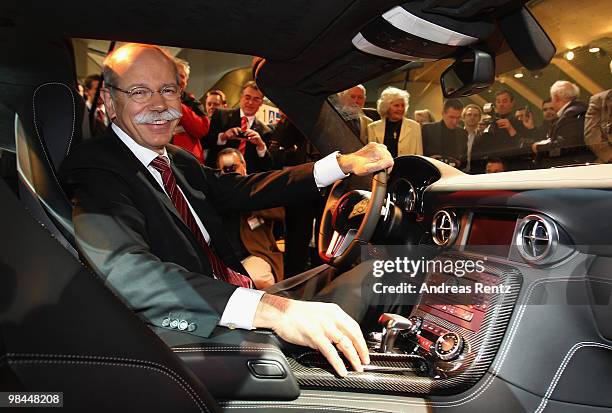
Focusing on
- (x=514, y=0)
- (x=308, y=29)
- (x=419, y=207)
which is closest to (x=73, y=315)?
(x=308, y=29)

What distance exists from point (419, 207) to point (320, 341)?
0.90 m

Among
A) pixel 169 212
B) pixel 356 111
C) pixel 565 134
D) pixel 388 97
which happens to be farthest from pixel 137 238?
pixel 565 134

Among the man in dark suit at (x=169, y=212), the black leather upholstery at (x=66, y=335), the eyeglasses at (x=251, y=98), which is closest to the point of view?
the black leather upholstery at (x=66, y=335)

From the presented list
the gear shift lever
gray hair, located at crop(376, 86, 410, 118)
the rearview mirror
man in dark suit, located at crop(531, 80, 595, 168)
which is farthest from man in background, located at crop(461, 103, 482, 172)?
the gear shift lever

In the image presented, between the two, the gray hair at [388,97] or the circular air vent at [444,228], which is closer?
the circular air vent at [444,228]

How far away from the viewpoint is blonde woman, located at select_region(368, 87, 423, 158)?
3.14 m

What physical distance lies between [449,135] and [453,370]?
3.26 metres

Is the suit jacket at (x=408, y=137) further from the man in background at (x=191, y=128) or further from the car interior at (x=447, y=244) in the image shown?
the car interior at (x=447, y=244)

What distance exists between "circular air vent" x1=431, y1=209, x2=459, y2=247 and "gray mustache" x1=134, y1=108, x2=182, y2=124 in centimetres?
91

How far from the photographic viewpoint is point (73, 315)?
0.89 m

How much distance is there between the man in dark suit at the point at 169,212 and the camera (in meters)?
1.29

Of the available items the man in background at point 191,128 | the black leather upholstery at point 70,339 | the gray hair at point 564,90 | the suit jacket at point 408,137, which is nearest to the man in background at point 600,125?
the gray hair at point 564,90

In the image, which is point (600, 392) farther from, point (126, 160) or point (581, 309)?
point (126, 160)

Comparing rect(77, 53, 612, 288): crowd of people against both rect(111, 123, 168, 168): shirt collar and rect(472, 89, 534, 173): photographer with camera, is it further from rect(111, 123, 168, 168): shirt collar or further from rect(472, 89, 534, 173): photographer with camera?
rect(111, 123, 168, 168): shirt collar
